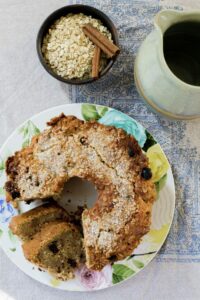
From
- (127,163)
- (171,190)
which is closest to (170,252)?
(171,190)

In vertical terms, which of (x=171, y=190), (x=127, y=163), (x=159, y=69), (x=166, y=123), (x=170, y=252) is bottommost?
(x=170, y=252)

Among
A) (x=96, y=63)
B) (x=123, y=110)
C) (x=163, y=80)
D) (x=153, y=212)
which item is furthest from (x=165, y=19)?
(x=153, y=212)

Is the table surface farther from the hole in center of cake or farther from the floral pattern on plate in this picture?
the hole in center of cake

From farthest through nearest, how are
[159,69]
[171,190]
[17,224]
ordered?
[171,190]
[17,224]
[159,69]

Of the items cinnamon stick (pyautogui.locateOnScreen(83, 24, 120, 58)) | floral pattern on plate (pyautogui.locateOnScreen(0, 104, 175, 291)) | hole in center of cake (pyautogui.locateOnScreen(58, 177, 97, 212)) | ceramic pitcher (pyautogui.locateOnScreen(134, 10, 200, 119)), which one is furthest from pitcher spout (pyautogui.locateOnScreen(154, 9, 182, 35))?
hole in center of cake (pyautogui.locateOnScreen(58, 177, 97, 212))

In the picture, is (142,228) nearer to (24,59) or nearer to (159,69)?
(159,69)

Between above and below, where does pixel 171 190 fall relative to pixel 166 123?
below
